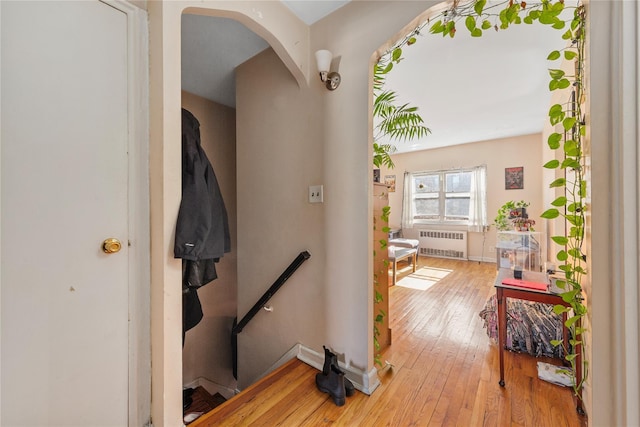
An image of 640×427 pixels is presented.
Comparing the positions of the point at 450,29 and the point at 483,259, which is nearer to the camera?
the point at 450,29

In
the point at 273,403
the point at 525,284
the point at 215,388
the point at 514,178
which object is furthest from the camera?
the point at 514,178

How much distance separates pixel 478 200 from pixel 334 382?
5.40 m

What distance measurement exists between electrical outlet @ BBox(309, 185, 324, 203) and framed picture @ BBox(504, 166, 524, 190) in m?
5.26

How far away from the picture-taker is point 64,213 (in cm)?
93

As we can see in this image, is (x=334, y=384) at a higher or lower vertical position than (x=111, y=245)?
lower

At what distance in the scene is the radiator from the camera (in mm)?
5578

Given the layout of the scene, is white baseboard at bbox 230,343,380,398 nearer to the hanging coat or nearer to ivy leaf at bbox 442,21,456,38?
the hanging coat

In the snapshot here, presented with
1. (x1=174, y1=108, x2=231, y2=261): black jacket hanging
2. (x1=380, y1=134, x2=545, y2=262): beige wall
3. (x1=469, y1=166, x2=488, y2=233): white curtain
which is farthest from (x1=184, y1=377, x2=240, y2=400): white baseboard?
(x1=469, y1=166, x2=488, y2=233): white curtain

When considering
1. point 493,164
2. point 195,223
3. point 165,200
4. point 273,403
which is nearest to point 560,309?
point 273,403

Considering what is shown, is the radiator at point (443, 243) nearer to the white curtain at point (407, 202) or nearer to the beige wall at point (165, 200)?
the white curtain at point (407, 202)

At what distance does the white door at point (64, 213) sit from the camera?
85 cm

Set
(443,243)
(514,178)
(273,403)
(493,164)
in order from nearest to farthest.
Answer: (273,403)
(514,178)
(493,164)
(443,243)

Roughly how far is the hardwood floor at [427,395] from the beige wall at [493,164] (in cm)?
384

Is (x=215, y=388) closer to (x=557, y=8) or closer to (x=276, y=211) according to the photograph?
(x=276, y=211)
